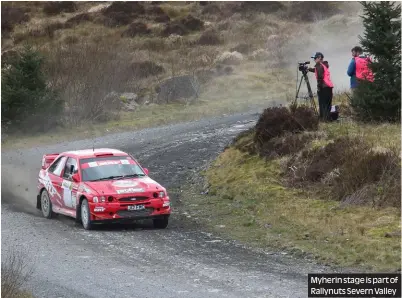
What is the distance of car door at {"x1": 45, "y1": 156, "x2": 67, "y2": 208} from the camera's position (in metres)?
19.0

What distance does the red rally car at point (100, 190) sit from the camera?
17.2 m

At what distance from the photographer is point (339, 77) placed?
1683 inches

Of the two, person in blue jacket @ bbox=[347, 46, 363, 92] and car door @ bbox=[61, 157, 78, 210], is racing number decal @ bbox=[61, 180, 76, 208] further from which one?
person in blue jacket @ bbox=[347, 46, 363, 92]

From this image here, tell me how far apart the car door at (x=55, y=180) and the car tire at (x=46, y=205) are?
0.53ft

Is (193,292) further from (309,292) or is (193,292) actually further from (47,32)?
(47,32)

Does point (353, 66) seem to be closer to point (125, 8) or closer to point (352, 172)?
point (352, 172)

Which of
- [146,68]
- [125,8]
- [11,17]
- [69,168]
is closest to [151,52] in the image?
[146,68]

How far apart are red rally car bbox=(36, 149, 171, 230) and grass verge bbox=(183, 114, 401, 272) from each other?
1.33 m

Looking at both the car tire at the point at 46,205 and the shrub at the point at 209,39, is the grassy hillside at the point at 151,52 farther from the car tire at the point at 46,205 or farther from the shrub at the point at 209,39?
the car tire at the point at 46,205

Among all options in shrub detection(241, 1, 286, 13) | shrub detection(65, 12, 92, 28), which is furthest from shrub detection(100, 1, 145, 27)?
shrub detection(241, 1, 286, 13)

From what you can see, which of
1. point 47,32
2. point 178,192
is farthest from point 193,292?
point 47,32

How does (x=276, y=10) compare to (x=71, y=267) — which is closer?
(x=71, y=267)

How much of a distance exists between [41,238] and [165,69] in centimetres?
2938
